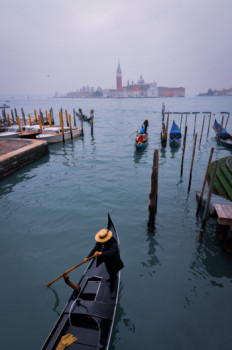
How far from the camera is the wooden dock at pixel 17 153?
12.3m

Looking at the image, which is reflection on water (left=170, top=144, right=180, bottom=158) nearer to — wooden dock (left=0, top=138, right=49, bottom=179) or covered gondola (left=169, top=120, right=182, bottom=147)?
covered gondola (left=169, top=120, right=182, bottom=147)

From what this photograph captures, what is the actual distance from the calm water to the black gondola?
0.68m

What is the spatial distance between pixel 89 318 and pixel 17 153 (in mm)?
12059

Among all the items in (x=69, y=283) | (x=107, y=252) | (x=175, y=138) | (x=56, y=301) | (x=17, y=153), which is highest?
(x=107, y=252)

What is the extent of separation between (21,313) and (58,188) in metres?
6.83

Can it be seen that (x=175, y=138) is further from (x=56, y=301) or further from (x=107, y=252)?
(x=56, y=301)

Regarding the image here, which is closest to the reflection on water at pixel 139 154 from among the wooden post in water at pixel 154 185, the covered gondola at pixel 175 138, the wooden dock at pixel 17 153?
the covered gondola at pixel 175 138

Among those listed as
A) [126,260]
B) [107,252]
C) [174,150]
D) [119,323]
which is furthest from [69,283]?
[174,150]

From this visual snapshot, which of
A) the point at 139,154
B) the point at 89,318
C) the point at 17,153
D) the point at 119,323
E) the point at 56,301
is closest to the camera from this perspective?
the point at 89,318

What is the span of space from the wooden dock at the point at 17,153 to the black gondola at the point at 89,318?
998 cm

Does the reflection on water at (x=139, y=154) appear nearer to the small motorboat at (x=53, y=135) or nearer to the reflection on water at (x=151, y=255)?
the small motorboat at (x=53, y=135)

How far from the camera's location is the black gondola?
3.45 metres

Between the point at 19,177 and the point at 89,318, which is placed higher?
the point at 89,318

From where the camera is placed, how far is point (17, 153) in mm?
13406
